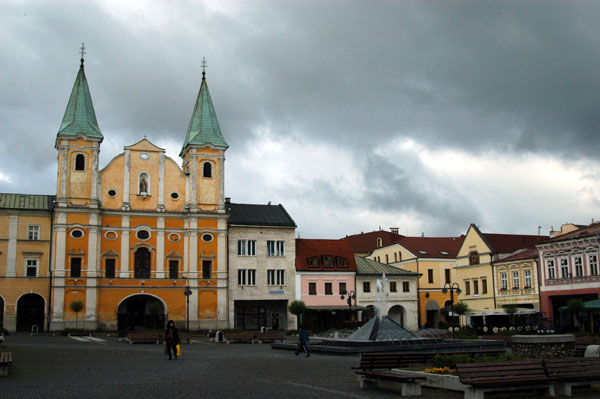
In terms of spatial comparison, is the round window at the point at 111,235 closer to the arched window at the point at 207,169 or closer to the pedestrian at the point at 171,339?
the arched window at the point at 207,169

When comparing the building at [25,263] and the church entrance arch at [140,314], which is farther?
the church entrance arch at [140,314]

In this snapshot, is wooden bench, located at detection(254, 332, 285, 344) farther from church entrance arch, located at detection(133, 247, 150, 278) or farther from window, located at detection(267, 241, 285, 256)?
window, located at detection(267, 241, 285, 256)

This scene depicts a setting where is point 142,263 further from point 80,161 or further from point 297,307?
point 297,307

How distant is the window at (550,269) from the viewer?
178 feet

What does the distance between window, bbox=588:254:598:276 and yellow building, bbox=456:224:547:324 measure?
38.0ft

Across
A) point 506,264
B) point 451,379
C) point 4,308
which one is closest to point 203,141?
point 4,308

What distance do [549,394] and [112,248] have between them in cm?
4887

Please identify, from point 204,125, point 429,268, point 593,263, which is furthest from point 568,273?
point 204,125

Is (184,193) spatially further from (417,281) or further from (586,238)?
(586,238)

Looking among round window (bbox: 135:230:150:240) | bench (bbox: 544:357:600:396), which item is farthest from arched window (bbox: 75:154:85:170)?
bench (bbox: 544:357:600:396)

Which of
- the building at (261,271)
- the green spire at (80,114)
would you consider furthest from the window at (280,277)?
the green spire at (80,114)

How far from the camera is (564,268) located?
2090 inches

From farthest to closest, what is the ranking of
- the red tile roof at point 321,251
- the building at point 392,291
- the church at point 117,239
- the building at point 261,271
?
the building at point 392,291, the red tile roof at point 321,251, the building at point 261,271, the church at point 117,239

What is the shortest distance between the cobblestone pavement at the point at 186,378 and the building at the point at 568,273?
29.3 metres
